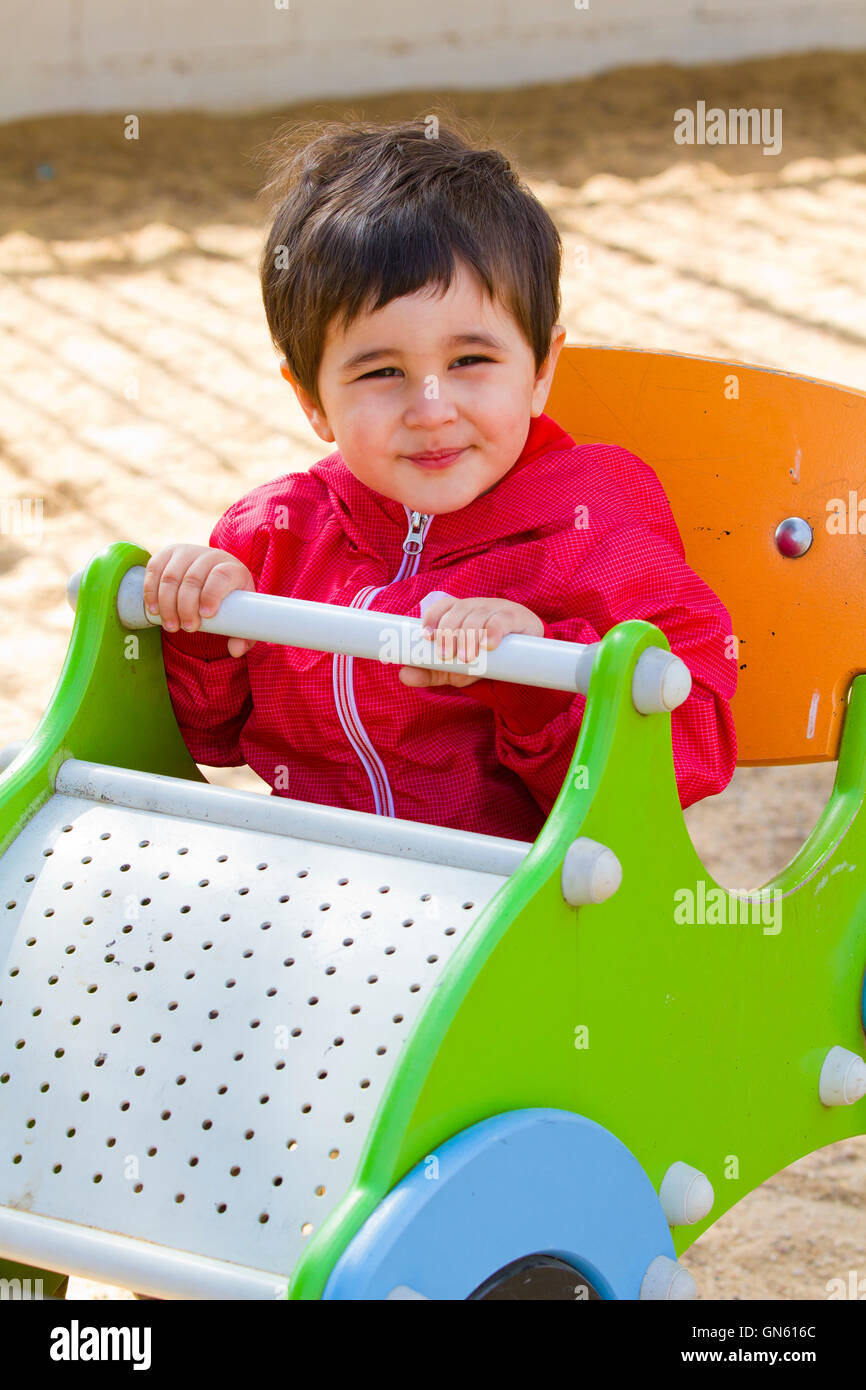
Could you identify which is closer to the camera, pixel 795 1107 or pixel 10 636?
pixel 795 1107

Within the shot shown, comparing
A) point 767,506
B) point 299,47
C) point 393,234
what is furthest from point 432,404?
point 299,47

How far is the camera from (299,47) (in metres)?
5.13

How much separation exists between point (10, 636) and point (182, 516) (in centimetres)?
55

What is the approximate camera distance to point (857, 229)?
166 inches

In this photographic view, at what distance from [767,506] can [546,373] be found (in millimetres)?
228

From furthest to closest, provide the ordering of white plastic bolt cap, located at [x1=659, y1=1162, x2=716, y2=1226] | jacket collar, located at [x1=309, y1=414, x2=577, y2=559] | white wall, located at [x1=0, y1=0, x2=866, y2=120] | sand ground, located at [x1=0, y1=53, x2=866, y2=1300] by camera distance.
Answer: white wall, located at [x1=0, y1=0, x2=866, y2=120], sand ground, located at [x1=0, y1=53, x2=866, y2=1300], jacket collar, located at [x1=309, y1=414, x2=577, y2=559], white plastic bolt cap, located at [x1=659, y1=1162, x2=716, y2=1226]

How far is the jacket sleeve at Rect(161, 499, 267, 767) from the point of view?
125 centimetres

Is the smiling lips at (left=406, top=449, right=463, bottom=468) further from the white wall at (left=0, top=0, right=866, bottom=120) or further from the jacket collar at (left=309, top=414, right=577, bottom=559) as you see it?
the white wall at (left=0, top=0, right=866, bottom=120)

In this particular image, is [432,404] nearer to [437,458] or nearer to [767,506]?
[437,458]

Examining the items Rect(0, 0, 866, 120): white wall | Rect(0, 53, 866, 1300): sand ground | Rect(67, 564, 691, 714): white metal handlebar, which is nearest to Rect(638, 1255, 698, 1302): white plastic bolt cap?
Rect(67, 564, 691, 714): white metal handlebar

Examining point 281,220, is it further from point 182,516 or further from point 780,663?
point 182,516

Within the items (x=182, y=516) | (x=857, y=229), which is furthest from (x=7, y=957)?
(x=857, y=229)

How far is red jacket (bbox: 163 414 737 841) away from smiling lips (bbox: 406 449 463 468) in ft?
0.24

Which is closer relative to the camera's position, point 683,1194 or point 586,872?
point 586,872
